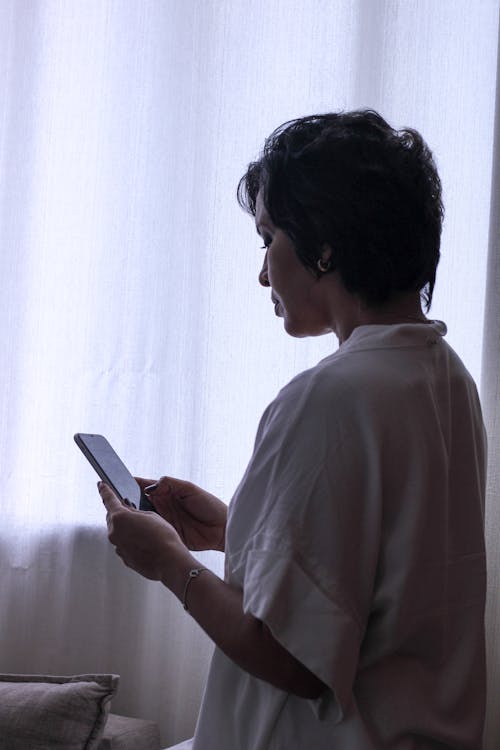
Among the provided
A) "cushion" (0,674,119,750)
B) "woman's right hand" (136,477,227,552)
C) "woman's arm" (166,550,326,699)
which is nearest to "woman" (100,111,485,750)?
"woman's arm" (166,550,326,699)

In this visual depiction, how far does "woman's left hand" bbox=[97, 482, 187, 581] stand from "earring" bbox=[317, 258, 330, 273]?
31 centimetres

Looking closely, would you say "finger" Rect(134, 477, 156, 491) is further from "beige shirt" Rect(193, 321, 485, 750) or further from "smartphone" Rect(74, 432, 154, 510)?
"beige shirt" Rect(193, 321, 485, 750)

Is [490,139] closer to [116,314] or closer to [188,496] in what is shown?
[116,314]

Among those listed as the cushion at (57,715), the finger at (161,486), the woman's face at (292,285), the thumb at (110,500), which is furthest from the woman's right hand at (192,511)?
the cushion at (57,715)

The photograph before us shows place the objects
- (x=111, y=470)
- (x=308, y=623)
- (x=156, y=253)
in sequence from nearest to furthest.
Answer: (x=308, y=623) → (x=111, y=470) → (x=156, y=253)

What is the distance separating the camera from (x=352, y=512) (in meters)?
0.75

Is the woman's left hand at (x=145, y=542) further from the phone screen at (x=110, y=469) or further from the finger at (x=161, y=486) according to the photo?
the finger at (x=161, y=486)

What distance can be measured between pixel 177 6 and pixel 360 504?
5.42 ft

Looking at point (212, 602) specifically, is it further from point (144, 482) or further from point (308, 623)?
point (144, 482)

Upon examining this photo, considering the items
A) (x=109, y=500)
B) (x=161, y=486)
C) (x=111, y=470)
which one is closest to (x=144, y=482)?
(x=161, y=486)

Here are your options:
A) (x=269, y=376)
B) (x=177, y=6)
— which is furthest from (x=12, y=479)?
(x=177, y=6)

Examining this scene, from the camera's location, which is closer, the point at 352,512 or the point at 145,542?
the point at 352,512

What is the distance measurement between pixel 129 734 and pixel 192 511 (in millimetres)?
810

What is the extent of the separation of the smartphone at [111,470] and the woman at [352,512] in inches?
7.4
